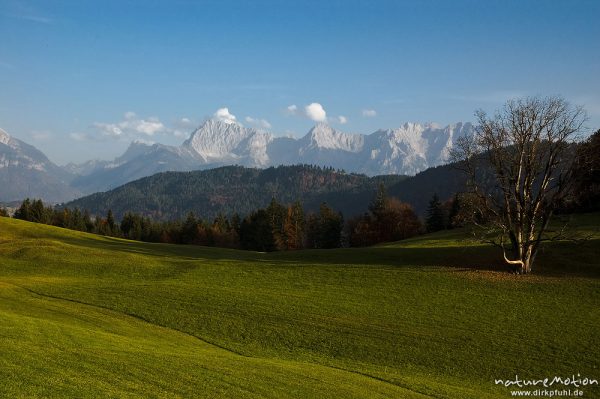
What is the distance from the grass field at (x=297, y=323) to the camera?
2150 cm

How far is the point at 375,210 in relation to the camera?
12194cm

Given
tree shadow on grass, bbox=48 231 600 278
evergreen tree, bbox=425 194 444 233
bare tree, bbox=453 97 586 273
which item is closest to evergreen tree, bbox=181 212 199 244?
evergreen tree, bbox=425 194 444 233

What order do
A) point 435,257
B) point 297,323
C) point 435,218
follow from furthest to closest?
1. point 435,218
2. point 435,257
3. point 297,323

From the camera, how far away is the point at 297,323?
3444 centimetres

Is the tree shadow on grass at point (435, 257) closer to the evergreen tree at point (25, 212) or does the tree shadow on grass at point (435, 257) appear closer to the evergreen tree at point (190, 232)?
the evergreen tree at point (190, 232)

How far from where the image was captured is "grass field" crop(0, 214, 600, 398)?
21.5 metres

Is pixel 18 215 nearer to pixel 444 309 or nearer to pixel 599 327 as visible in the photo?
pixel 444 309

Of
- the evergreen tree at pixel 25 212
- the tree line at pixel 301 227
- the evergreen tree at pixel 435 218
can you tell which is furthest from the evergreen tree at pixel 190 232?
the evergreen tree at pixel 435 218

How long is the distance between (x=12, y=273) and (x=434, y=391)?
47046mm

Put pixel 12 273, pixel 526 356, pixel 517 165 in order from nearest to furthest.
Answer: pixel 526 356
pixel 517 165
pixel 12 273

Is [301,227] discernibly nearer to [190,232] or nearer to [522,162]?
[190,232]

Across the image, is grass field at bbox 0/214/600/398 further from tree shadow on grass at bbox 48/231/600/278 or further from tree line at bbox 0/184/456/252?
tree line at bbox 0/184/456/252

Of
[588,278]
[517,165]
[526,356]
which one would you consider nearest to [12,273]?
[526,356]

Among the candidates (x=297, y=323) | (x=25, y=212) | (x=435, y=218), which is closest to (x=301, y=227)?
(x=435, y=218)
